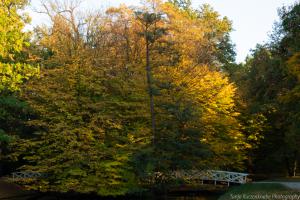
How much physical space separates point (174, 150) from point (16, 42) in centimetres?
1264

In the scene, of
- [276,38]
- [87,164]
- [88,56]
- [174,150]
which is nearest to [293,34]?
[276,38]

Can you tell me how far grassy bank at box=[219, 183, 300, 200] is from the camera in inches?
626

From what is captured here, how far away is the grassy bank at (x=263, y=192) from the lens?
52.1 ft

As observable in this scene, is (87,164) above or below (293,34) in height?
below

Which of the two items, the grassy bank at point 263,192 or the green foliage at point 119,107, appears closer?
the grassy bank at point 263,192

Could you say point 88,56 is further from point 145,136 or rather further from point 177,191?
point 177,191

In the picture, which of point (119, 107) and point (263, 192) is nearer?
point (263, 192)

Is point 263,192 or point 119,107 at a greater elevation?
point 119,107

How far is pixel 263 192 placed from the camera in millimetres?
16922

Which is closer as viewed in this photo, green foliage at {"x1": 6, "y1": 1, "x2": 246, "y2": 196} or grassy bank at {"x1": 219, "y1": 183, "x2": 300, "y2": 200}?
grassy bank at {"x1": 219, "y1": 183, "x2": 300, "y2": 200}

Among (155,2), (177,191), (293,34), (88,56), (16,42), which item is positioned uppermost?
(155,2)

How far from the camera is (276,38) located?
29906 millimetres

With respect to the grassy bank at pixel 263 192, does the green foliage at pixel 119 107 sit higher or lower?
higher

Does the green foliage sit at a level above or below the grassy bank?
above
